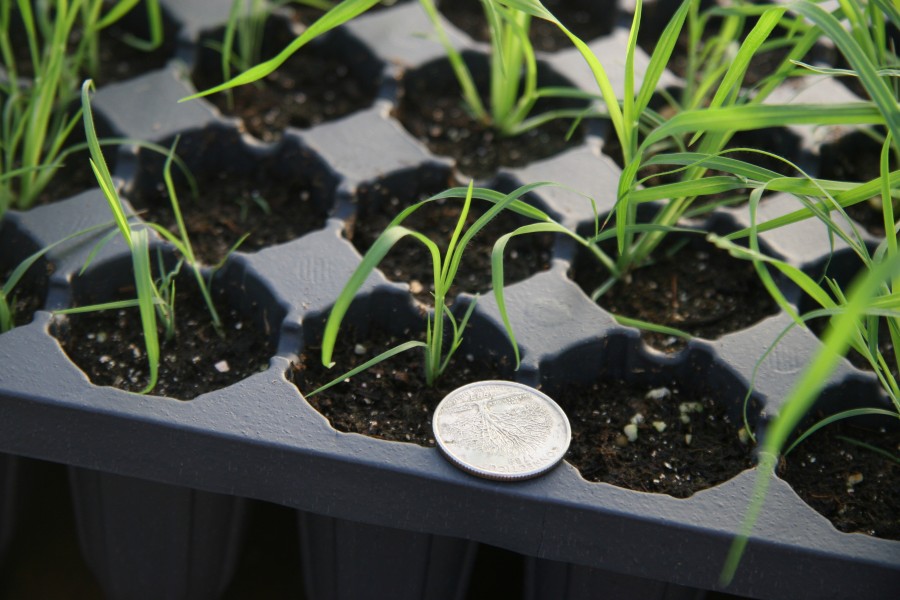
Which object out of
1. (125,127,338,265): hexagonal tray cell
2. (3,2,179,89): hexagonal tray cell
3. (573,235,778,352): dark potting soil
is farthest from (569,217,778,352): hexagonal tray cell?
(3,2,179,89): hexagonal tray cell

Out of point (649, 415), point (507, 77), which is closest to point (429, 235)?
point (507, 77)

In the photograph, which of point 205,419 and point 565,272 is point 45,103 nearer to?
point 205,419

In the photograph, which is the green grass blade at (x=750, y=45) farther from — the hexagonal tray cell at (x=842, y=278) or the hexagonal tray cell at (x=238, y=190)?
the hexagonal tray cell at (x=238, y=190)

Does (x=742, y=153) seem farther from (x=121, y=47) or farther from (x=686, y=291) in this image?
(x=121, y=47)

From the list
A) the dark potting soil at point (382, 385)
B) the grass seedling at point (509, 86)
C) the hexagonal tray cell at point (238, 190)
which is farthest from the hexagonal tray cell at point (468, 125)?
the dark potting soil at point (382, 385)

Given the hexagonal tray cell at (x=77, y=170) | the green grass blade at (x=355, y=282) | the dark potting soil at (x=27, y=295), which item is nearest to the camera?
the green grass blade at (x=355, y=282)

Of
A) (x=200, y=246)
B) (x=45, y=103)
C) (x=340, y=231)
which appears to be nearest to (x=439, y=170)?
(x=340, y=231)
